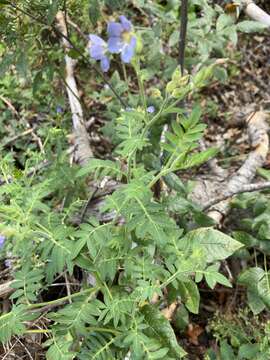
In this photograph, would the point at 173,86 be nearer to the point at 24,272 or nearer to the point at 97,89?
the point at 24,272

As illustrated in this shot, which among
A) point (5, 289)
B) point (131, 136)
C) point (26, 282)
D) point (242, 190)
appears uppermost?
point (131, 136)

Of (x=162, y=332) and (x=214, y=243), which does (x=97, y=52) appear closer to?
(x=214, y=243)

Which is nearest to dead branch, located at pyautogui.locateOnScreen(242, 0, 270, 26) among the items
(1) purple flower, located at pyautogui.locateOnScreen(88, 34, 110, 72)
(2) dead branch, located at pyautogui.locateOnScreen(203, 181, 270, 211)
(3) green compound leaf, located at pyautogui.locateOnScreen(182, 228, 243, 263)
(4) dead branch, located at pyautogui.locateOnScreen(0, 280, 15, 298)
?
(2) dead branch, located at pyautogui.locateOnScreen(203, 181, 270, 211)

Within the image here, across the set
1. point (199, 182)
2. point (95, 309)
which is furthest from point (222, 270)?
point (95, 309)

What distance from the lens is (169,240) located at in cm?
198

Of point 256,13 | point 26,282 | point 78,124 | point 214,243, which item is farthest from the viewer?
point 78,124

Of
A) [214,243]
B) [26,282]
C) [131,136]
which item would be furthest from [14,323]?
[214,243]

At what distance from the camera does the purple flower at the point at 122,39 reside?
1771 mm

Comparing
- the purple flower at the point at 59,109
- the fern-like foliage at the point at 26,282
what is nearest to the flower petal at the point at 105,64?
the fern-like foliage at the point at 26,282

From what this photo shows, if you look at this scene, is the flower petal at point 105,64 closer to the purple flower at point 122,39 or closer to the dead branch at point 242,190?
the purple flower at point 122,39

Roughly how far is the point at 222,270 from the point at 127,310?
1.15 meters

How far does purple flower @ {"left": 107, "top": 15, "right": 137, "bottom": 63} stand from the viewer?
5.81ft

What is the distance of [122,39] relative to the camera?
72.4 inches

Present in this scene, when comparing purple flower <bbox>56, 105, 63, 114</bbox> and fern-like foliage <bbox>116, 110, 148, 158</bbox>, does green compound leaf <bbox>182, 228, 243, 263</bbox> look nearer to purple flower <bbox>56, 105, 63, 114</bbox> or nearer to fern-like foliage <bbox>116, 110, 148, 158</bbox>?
fern-like foliage <bbox>116, 110, 148, 158</bbox>
